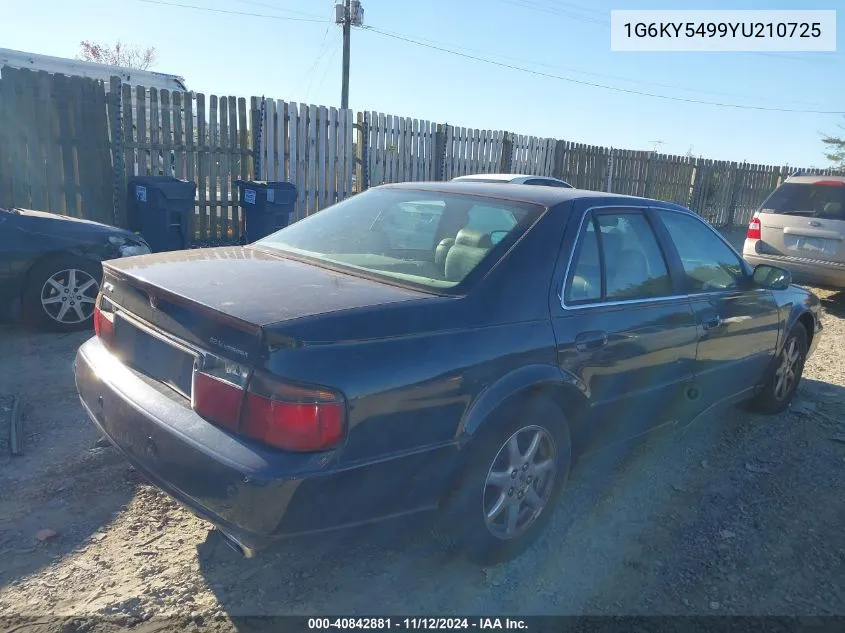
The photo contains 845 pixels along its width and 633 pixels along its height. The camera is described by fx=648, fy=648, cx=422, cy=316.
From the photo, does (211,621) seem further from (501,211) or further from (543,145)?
(543,145)

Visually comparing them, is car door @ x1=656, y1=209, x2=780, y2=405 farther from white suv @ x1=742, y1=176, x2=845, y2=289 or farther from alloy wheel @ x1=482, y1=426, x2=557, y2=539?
white suv @ x1=742, y1=176, x2=845, y2=289

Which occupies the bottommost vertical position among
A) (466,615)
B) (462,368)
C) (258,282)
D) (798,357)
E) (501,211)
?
(466,615)

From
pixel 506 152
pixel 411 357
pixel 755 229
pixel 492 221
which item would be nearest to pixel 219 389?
pixel 411 357

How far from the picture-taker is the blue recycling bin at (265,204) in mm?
9172

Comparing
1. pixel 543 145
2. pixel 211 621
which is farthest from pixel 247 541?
pixel 543 145

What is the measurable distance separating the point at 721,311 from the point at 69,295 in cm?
506

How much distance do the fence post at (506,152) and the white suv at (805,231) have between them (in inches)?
250

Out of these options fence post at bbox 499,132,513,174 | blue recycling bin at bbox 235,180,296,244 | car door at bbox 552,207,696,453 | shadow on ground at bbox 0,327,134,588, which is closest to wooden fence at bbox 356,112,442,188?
fence post at bbox 499,132,513,174

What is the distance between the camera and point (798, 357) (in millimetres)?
4992

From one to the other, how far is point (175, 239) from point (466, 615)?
7.09 metres

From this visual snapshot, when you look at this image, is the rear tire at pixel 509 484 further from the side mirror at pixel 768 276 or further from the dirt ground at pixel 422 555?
the side mirror at pixel 768 276

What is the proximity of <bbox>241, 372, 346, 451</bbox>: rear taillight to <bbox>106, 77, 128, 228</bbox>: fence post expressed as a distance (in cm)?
767

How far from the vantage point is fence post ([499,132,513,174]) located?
1439 cm

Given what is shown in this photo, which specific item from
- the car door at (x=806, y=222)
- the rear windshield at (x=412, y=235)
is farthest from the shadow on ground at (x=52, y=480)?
the car door at (x=806, y=222)
